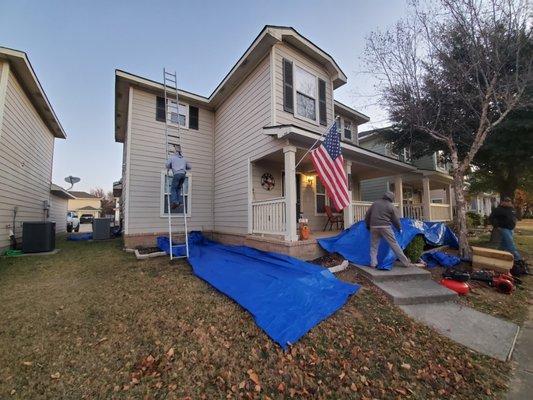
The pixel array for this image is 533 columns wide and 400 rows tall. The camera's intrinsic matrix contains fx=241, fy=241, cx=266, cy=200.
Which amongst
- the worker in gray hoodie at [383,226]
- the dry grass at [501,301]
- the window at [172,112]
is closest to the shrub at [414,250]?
the dry grass at [501,301]

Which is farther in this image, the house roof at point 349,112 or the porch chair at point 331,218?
the house roof at point 349,112

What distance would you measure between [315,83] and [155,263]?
304 inches

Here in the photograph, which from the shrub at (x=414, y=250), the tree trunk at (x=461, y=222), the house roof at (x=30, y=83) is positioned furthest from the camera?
the house roof at (x=30, y=83)

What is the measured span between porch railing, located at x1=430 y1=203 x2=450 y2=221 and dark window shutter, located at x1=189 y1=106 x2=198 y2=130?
11.2 m

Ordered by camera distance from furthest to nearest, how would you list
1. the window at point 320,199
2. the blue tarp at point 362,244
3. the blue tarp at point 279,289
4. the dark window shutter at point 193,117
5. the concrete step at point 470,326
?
1. the window at point 320,199
2. the dark window shutter at point 193,117
3. the blue tarp at point 362,244
4. the blue tarp at point 279,289
5. the concrete step at point 470,326

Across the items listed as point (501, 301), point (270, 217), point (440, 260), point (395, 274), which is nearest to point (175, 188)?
point (270, 217)

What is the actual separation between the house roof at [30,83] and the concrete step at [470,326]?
1199 centimetres

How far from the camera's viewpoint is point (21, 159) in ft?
29.7

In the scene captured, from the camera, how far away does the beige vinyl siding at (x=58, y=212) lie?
48.9 ft

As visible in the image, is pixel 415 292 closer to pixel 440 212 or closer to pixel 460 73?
pixel 460 73

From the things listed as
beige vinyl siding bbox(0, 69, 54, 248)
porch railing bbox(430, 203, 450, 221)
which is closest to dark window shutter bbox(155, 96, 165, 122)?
beige vinyl siding bbox(0, 69, 54, 248)

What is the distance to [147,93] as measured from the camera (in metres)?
9.13

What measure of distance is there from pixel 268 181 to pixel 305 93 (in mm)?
3220

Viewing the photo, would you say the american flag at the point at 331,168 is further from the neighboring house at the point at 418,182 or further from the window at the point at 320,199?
the neighboring house at the point at 418,182
